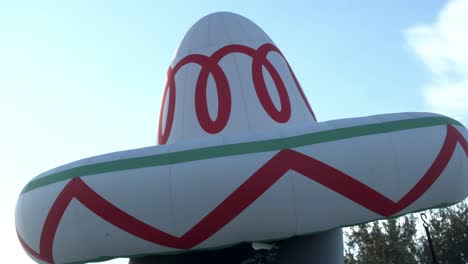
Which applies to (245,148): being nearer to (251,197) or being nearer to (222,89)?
(251,197)

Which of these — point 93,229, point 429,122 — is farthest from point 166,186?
point 429,122

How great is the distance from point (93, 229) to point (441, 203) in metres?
4.97

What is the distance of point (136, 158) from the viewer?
24.7ft

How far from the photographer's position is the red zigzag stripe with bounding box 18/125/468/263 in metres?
7.20

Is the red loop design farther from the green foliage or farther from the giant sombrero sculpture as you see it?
the green foliage

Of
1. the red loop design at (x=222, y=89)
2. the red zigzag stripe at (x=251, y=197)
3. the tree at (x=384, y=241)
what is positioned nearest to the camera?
the red zigzag stripe at (x=251, y=197)

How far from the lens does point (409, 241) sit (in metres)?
27.4

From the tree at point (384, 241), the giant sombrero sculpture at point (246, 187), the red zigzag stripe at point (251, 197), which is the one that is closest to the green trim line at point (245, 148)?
the giant sombrero sculpture at point (246, 187)

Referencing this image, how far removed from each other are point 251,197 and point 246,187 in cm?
16

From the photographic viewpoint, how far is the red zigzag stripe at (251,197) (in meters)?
7.20

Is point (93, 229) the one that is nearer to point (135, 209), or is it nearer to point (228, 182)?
point (135, 209)

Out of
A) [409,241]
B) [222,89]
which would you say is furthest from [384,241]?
[222,89]

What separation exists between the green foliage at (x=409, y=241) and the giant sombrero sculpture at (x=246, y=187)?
63.7ft

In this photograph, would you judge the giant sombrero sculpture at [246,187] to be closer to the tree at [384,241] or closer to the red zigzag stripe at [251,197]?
the red zigzag stripe at [251,197]
